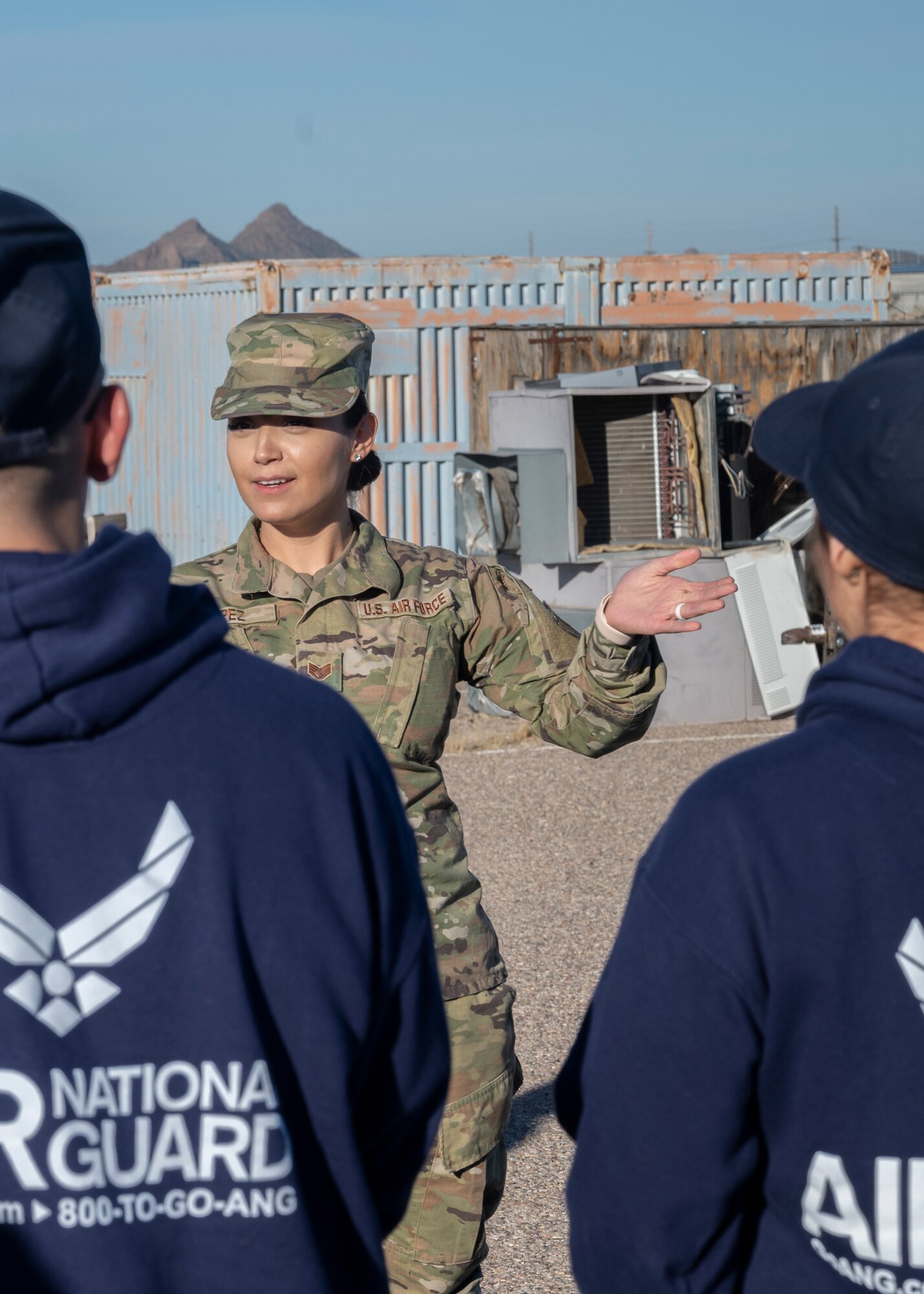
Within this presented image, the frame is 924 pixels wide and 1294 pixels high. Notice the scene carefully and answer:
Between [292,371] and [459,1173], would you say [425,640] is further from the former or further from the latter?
[459,1173]

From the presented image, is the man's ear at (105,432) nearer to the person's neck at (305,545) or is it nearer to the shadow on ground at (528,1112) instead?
the person's neck at (305,545)

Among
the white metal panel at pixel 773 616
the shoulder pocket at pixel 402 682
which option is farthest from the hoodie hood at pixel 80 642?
the white metal panel at pixel 773 616

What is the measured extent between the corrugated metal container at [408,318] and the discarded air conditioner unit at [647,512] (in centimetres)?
148

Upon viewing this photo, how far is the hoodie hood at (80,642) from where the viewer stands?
1316mm

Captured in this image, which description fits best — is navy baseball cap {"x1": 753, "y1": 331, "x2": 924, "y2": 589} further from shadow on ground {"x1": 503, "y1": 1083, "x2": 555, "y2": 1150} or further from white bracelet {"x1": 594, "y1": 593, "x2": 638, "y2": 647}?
shadow on ground {"x1": 503, "y1": 1083, "x2": 555, "y2": 1150}

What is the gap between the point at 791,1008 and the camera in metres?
1.46

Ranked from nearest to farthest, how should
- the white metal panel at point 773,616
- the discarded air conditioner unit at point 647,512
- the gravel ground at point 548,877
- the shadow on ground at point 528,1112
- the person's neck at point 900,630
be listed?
the person's neck at point 900,630 → the gravel ground at point 548,877 → the shadow on ground at point 528,1112 → the discarded air conditioner unit at point 647,512 → the white metal panel at point 773,616

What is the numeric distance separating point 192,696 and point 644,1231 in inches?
28.3

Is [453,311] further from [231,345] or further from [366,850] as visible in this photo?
[366,850]

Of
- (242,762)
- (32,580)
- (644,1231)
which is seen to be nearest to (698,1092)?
(644,1231)

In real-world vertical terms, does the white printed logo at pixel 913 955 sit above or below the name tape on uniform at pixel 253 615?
below

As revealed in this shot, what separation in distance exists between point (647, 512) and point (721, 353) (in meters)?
2.14

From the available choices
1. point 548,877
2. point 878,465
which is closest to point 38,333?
point 878,465

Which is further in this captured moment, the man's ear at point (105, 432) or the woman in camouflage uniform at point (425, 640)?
the woman in camouflage uniform at point (425, 640)
